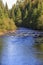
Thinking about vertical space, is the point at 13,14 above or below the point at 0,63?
below

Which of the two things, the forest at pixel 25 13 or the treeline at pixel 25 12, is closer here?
the forest at pixel 25 13

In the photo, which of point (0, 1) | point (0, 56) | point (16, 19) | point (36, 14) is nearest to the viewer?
point (0, 56)

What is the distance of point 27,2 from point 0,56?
73.7 m

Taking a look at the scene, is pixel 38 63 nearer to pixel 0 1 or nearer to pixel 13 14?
pixel 0 1

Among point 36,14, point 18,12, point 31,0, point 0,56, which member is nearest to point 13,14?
point 18,12

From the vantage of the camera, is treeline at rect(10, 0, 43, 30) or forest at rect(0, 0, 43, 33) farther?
treeline at rect(10, 0, 43, 30)

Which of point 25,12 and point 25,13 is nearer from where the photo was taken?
point 25,13

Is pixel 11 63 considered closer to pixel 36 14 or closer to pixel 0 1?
pixel 36 14

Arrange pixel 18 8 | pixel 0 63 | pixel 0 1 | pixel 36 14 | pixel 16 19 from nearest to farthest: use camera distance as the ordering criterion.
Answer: pixel 0 63 → pixel 36 14 → pixel 0 1 → pixel 16 19 → pixel 18 8

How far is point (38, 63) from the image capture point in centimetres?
1958

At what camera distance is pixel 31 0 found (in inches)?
3612

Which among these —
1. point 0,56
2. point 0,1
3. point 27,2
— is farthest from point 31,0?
point 0,56

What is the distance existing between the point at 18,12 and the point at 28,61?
73.7 metres

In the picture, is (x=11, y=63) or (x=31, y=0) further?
(x=31, y=0)
